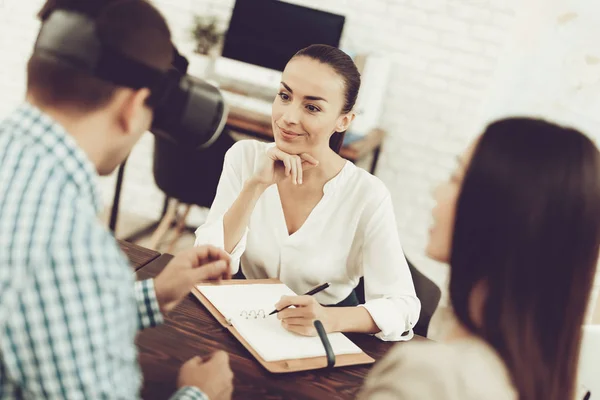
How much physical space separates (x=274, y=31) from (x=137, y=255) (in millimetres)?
1975

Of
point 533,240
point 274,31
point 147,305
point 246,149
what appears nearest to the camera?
point 533,240

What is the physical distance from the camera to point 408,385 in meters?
0.67

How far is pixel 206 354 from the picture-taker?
933 mm

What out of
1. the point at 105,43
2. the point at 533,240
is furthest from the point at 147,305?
the point at 533,240

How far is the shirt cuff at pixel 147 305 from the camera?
91cm

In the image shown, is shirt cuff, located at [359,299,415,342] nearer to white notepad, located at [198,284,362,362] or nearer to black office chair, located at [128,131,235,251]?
white notepad, located at [198,284,362,362]

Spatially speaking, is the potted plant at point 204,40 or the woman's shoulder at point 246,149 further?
the potted plant at point 204,40

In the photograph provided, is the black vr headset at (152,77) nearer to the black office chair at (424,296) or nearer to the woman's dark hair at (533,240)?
the woman's dark hair at (533,240)

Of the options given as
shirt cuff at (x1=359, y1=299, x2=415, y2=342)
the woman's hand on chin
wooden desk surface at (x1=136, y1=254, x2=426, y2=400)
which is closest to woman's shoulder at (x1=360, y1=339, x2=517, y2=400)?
wooden desk surface at (x1=136, y1=254, x2=426, y2=400)

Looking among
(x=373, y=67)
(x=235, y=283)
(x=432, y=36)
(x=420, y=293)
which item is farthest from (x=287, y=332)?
(x=432, y=36)

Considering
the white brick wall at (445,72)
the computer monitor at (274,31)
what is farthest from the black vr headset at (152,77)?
the white brick wall at (445,72)

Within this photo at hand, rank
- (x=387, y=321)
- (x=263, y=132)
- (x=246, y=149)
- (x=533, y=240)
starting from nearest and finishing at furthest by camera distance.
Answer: (x=533, y=240), (x=387, y=321), (x=246, y=149), (x=263, y=132)

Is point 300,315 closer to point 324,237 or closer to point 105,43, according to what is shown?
point 324,237

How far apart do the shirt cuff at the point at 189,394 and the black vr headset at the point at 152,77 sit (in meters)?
0.37
